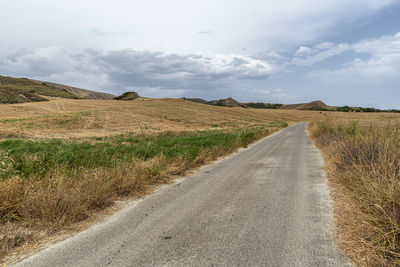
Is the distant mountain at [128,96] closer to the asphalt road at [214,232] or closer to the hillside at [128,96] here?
the hillside at [128,96]

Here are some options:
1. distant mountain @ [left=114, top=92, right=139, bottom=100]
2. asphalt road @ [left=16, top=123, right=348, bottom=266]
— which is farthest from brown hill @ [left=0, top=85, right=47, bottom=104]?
asphalt road @ [left=16, top=123, right=348, bottom=266]

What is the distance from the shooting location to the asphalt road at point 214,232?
3564 millimetres

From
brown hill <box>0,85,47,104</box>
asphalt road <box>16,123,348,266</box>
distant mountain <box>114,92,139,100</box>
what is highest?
distant mountain <box>114,92,139,100</box>

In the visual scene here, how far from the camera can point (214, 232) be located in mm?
4414

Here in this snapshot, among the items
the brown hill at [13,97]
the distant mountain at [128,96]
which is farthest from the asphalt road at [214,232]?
the distant mountain at [128,96]

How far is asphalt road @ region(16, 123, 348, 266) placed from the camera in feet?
11.7

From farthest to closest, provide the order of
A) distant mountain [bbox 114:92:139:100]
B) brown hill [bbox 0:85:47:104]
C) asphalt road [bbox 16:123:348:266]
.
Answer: distant mountain [bbox 114:92:139:100] < brown hill [bbox 0:85:47:104] < asphalt road [bbox 16:123:348:266]

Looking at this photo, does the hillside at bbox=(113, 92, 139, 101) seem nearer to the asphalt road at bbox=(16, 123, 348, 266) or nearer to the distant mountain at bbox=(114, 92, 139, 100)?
the distant mountain at bbox=(114, 92, 139, 100)

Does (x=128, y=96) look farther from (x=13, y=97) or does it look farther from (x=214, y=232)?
(x=214, y=232)

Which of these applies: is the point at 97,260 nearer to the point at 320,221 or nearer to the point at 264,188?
the point at 320,221

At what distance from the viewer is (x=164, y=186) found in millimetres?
7805

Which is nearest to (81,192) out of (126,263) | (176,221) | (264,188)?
(176,221)

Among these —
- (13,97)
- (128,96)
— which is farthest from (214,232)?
(128,96)

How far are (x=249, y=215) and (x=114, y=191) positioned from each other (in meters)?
3.59
